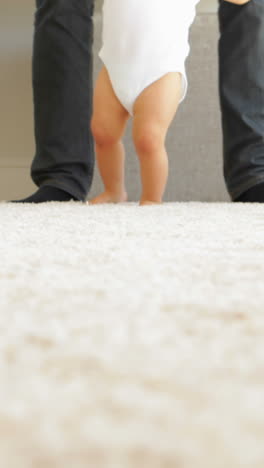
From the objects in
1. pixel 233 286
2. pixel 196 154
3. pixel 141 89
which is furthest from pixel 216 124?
pixel 233 286

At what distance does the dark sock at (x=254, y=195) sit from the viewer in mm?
1140

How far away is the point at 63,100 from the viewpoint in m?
1.22

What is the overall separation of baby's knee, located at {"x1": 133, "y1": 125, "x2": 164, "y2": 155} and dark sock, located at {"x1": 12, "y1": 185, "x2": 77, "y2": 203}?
7.5 inches

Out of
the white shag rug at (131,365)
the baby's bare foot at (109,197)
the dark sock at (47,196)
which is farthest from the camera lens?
the baby's bare foot at (109,197)

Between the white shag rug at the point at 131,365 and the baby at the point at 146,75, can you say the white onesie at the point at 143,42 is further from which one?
the white shag rug at the point at 131,365

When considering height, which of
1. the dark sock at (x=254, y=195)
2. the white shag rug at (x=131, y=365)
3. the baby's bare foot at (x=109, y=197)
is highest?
the white shag rug at (x=131, y=365)

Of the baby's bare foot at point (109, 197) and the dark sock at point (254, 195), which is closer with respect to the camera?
the dark sock at point (254, 195)

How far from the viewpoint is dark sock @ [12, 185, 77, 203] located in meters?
1.13

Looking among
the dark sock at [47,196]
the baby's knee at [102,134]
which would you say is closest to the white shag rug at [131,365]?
the dark sock at [47,196]

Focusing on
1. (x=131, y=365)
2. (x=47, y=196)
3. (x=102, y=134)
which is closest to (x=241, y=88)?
(x=102, y=134)

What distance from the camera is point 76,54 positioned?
48.5 inches

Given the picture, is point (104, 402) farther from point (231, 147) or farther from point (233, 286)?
point (231, 147)

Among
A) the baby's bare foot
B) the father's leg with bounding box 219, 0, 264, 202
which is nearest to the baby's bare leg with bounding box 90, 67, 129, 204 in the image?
the baby's bare foot

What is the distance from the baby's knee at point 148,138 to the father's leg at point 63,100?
147 millimetres
